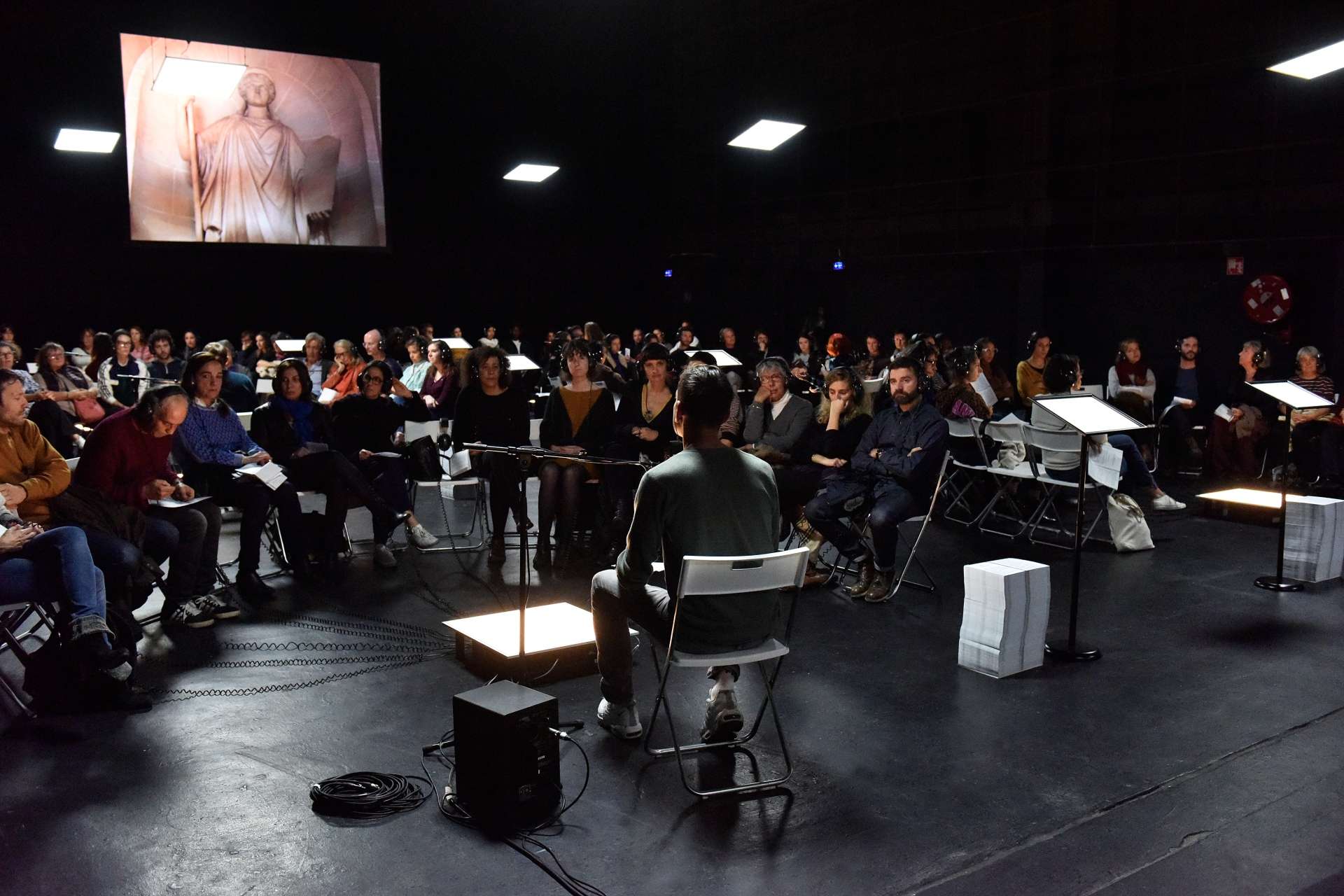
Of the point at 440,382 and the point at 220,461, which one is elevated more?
the point at 440,382

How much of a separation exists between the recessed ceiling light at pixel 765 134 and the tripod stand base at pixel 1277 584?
322 inches

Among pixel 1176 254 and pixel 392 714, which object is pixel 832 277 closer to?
pixel 1176 254

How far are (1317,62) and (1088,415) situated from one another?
14.1 ft

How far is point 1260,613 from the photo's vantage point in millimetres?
5227

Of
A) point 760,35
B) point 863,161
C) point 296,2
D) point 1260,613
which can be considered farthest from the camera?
point 760,35

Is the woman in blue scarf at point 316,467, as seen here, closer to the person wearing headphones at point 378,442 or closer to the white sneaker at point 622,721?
the person wearing headphones at point 378,442

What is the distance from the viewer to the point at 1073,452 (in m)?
6.52

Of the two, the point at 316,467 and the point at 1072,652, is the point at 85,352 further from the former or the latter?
the point at 1072,652

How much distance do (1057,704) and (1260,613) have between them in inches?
77.3

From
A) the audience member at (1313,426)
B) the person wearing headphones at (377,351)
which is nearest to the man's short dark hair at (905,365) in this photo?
the person wearing headphones at (377,351)

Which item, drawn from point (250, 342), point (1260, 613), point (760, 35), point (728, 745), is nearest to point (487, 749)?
point (728, 745)

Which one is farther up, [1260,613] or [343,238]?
[343,238]

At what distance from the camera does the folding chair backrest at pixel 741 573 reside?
305 cm

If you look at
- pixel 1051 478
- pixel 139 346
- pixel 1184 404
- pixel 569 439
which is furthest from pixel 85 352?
pixel 1184 404
